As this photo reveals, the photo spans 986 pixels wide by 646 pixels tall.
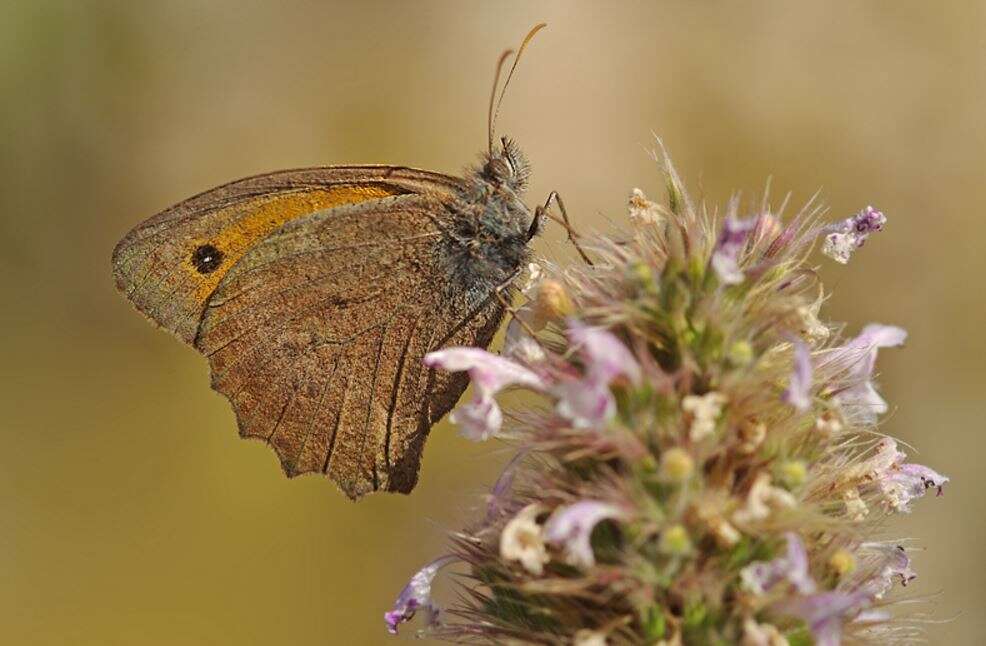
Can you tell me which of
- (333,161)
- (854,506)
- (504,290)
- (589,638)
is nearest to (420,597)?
(589,638)

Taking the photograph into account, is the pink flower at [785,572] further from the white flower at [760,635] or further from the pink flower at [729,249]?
the pink flower at [729,249]

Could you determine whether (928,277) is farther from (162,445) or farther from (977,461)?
(162,445)

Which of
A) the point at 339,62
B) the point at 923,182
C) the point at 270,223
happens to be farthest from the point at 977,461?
the point at 339,62

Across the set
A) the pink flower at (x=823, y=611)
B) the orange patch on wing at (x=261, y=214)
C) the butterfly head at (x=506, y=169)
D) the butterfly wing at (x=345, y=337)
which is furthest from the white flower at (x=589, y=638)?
the orange patch on wing at (x=261, y=214)

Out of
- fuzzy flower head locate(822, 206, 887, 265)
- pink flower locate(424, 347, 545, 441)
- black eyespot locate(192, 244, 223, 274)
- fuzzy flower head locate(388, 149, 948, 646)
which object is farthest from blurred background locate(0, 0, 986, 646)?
pink flower locate(424, 347, 545, 441)

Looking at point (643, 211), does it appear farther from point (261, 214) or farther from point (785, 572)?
point (261, 214)

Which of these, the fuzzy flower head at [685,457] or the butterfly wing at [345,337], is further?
the butterfly wing at [345,337]

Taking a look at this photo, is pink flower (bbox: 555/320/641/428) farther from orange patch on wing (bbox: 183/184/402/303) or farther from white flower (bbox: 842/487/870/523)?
orange patch on wing (bbox: 183/184/402/303)
